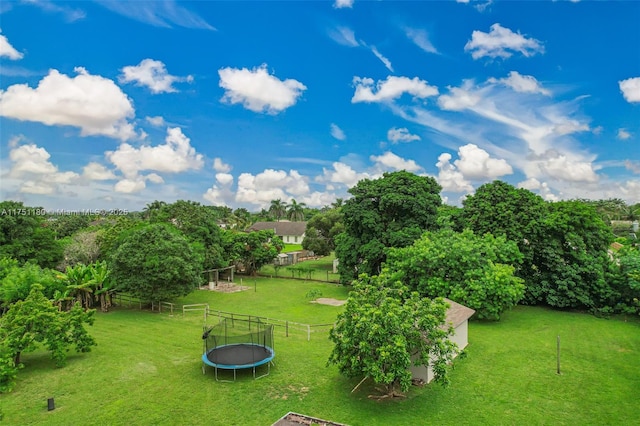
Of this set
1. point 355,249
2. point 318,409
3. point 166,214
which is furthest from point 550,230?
point 166,214

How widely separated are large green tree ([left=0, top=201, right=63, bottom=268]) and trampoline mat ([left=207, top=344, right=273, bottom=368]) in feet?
61.6

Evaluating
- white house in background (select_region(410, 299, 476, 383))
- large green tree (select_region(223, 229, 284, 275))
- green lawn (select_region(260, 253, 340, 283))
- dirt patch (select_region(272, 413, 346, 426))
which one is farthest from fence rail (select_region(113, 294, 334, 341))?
green lawn (select_region(260, 253, 340, 283))

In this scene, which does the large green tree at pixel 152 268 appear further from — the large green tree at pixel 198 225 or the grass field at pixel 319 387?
the large green tree at pixel 198 225

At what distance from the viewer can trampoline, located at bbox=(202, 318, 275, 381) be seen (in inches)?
587

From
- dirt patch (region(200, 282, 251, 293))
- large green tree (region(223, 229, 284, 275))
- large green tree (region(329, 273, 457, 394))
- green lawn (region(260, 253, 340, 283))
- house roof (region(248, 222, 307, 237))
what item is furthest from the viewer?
house roof (region(248, 222, 307, 237))

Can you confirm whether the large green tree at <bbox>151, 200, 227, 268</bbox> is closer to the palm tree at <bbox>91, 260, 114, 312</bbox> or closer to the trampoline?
the palm tree at <bbox>91, 260, 114, 312</bbox>

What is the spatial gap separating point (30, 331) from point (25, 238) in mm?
16292

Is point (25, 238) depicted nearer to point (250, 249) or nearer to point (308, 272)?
point (250, 249)

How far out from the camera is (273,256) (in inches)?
1515

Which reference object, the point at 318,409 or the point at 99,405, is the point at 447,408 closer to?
the point at 318,409

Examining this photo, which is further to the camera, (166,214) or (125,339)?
(166,214)

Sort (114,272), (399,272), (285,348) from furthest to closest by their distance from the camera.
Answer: (114,272)
(399,272)
(285,348)

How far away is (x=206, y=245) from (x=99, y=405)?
21776mm

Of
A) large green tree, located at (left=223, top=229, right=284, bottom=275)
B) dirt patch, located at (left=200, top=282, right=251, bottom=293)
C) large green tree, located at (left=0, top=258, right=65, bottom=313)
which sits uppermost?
large green tree, located at (left=223, top=229, right=284, bottom=275)
